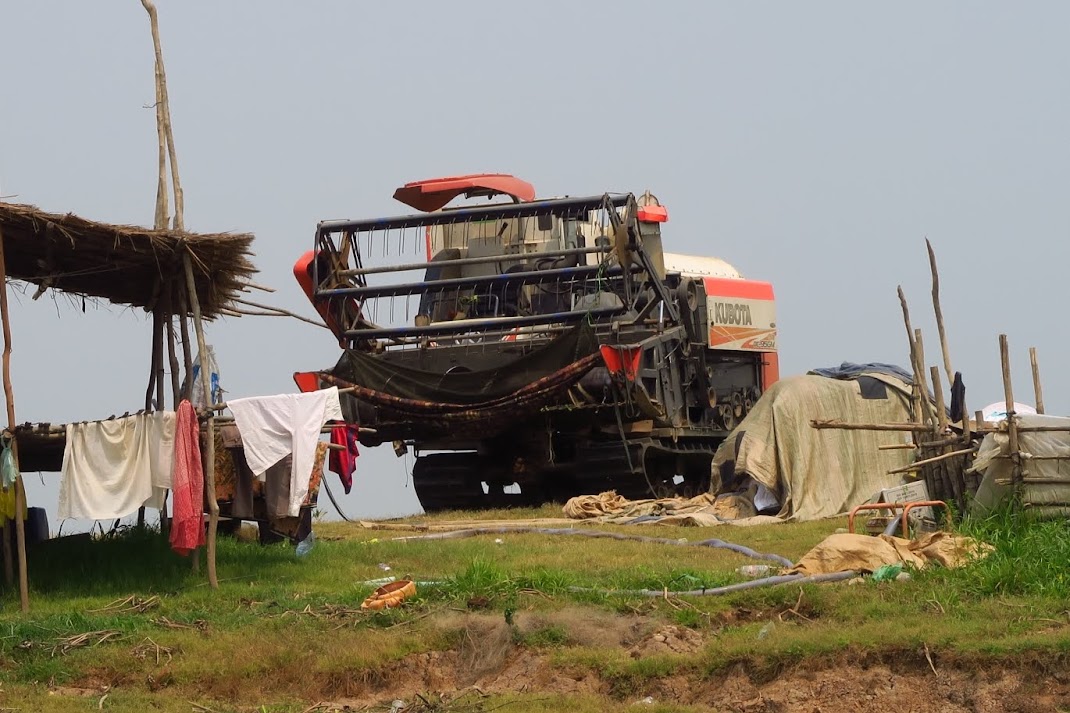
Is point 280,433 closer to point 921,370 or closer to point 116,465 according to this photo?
point 116,465

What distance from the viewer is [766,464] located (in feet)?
60.8

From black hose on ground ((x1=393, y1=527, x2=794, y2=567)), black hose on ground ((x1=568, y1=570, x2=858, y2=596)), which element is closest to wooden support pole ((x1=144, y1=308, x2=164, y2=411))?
black hose on ground ((x1=393, y1=527, x2=794, y2=567))

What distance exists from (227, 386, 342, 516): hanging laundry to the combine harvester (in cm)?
469

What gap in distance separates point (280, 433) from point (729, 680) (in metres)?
4.93

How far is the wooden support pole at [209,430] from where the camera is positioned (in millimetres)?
12578

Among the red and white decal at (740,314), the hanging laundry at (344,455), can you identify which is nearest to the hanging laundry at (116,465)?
the hanging laundry at (344,455)

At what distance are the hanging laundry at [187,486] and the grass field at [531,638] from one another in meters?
0.41

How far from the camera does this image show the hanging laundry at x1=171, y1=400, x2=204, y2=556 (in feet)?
41.1

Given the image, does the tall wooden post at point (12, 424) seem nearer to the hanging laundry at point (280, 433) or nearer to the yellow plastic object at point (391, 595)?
the hanging laundry at point (280, 433)

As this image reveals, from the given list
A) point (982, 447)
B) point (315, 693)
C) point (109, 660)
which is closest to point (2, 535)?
point (109, 660)

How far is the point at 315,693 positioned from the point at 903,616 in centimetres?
369

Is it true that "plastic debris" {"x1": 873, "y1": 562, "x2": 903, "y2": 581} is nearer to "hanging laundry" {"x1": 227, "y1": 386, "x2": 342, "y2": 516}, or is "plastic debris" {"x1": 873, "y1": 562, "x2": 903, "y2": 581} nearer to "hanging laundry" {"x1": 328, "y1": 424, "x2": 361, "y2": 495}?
"hanging laundry" {"x1": 227, "y1": 386, "x2": 342, "y2": 516}

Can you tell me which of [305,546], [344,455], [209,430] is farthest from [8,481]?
[344,455]

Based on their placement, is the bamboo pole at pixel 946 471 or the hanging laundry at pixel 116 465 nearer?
the hanging laundry at pixel 116 465
